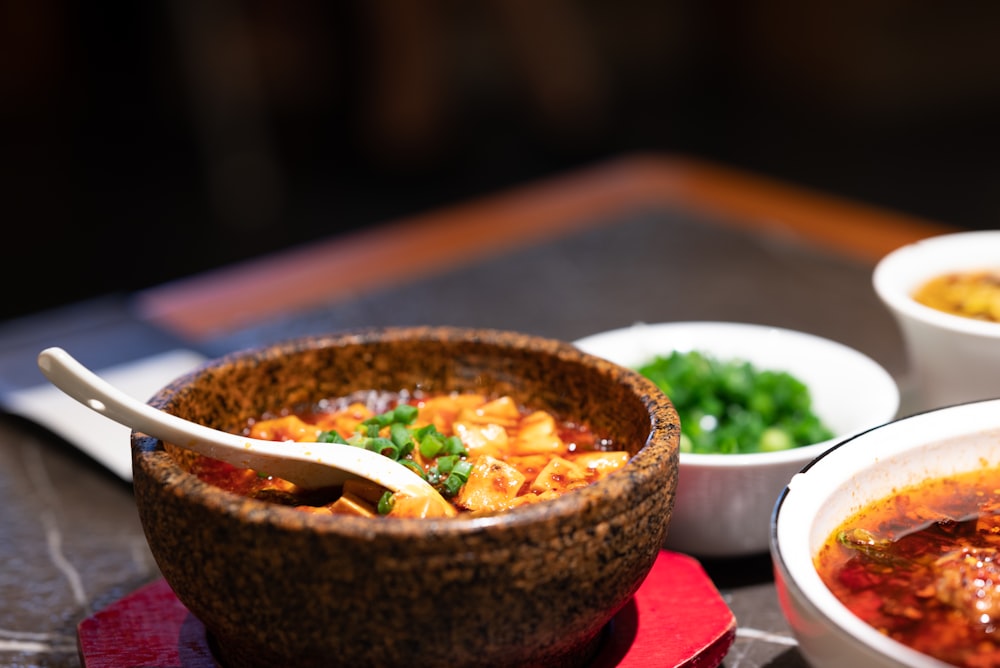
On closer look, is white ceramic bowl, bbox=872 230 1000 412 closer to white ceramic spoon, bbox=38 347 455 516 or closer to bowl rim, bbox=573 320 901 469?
bowl rim, bbox=573 320 901 469

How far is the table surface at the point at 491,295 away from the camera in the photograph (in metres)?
1.60

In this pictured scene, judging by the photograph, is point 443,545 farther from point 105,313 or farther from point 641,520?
point 105,313

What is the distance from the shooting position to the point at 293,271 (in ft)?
9.14

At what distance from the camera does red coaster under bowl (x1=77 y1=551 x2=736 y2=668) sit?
1.20 metres

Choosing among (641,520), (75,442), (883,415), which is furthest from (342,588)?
(75,442)

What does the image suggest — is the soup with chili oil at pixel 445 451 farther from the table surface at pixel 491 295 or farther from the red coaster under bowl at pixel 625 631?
the table surface at pixel 491 295

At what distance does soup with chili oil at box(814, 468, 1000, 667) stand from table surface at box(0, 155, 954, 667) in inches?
11.8

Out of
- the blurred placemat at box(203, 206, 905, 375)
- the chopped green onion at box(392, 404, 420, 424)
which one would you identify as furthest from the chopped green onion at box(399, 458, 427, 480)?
the blurred placemat at box(203, 206, 905, 375)

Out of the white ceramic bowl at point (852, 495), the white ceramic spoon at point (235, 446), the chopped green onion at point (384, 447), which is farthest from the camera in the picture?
the chopped green onion at point (384, 447)

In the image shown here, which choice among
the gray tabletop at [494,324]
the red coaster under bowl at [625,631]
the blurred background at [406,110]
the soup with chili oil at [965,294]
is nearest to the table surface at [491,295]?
the gray tabletop at [494,324]

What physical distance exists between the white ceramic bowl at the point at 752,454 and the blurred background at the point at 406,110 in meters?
4.10

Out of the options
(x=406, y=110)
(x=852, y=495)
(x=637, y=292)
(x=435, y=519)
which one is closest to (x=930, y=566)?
(x=852, y=495)

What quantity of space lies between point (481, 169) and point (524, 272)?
4114 millimetres

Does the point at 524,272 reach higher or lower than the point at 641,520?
lower
